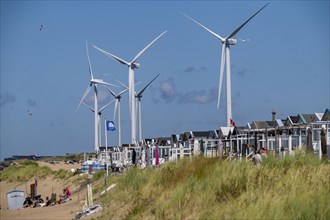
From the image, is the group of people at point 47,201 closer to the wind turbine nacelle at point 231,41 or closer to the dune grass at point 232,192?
the wind turbine nacelle at point 231,41

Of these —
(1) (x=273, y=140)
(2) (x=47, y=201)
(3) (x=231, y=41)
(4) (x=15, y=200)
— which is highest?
(3) (x=231, y=41)

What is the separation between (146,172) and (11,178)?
5885cm

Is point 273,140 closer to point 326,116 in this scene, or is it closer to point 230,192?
point 326,116

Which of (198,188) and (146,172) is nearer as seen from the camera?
(198,188)

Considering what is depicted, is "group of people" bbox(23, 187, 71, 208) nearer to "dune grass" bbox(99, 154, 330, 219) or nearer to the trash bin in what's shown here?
the trash bin

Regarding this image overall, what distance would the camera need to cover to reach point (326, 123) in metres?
28.9

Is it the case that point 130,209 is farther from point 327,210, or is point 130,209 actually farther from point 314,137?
point 314,137

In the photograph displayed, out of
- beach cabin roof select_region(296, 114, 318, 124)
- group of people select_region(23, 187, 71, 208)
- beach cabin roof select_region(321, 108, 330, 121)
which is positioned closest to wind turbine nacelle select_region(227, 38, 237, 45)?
beach cabin roof select_region(296, 114, 318, 124)

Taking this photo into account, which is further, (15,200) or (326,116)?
(15,200)

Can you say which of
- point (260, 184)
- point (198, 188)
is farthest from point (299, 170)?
point (198, 188)

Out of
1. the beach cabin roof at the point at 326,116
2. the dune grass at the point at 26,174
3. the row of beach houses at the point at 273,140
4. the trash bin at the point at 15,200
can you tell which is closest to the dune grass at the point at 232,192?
the row of beach houses at the point at 273,140

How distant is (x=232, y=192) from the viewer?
17406 mm

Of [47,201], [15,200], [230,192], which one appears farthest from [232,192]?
[15,200]

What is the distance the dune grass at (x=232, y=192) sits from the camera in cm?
1426
